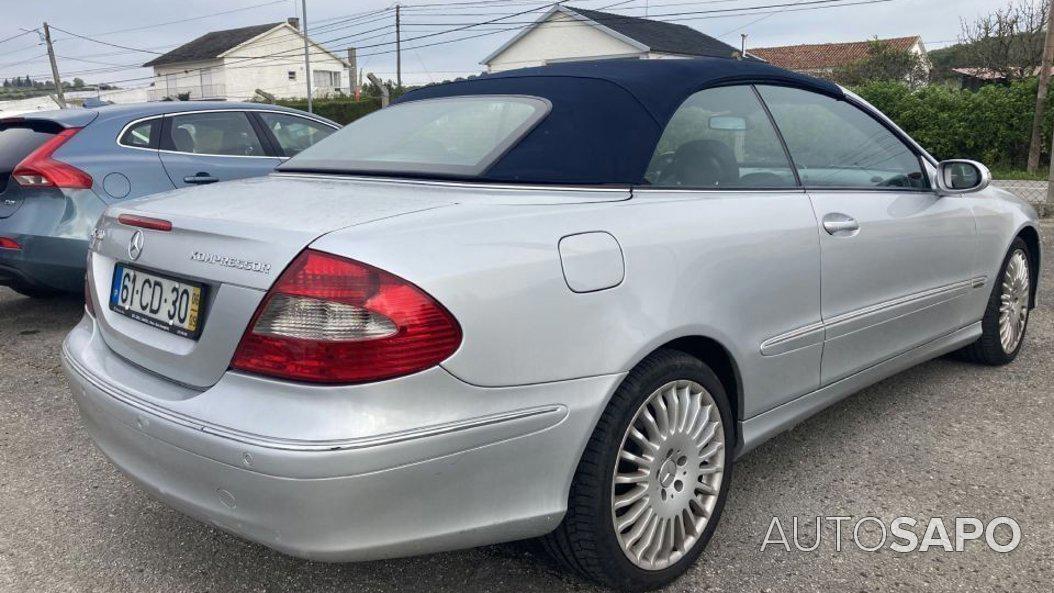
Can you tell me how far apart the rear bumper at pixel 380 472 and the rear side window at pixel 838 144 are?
145cm

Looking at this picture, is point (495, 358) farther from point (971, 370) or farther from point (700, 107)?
point (971, 370)

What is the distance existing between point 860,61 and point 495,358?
1767 inches

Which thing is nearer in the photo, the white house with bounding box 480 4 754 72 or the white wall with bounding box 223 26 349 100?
the white house with bounding box 480 4 754 72

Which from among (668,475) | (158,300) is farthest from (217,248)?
(668,475)

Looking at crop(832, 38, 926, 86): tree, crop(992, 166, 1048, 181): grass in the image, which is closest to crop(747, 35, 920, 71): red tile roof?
crop(832, 38, 926, 86): tree

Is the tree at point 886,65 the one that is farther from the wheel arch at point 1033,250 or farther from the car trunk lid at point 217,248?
the car trunk lid at point 217,248

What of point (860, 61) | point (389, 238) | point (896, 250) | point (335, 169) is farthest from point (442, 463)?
point (860, 61)

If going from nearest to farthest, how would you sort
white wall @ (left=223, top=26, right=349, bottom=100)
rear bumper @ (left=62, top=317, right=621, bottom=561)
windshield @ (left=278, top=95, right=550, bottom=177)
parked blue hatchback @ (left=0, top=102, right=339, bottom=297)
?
rear bumper @ (left=62, top=317, right=621, bottom=561) → windshield @ (left=278, top=95, right=550, bottom=177) → parked blue hatchback @ (left=0, top=102, right=339, bottom=297) → white wall @ (left=223, top=26, right=349, bottom=100)

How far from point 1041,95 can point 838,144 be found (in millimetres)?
12712

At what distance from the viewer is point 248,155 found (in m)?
6.06

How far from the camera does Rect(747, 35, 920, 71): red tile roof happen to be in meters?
49.8

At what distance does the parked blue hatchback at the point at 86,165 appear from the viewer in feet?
16.1

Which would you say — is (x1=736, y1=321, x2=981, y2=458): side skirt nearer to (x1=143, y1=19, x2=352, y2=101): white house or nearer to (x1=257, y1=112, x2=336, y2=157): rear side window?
(x1=257, y1=112, x2=336, y2=157): rear side window

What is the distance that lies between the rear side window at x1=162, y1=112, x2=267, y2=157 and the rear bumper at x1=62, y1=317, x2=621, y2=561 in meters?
4.00
